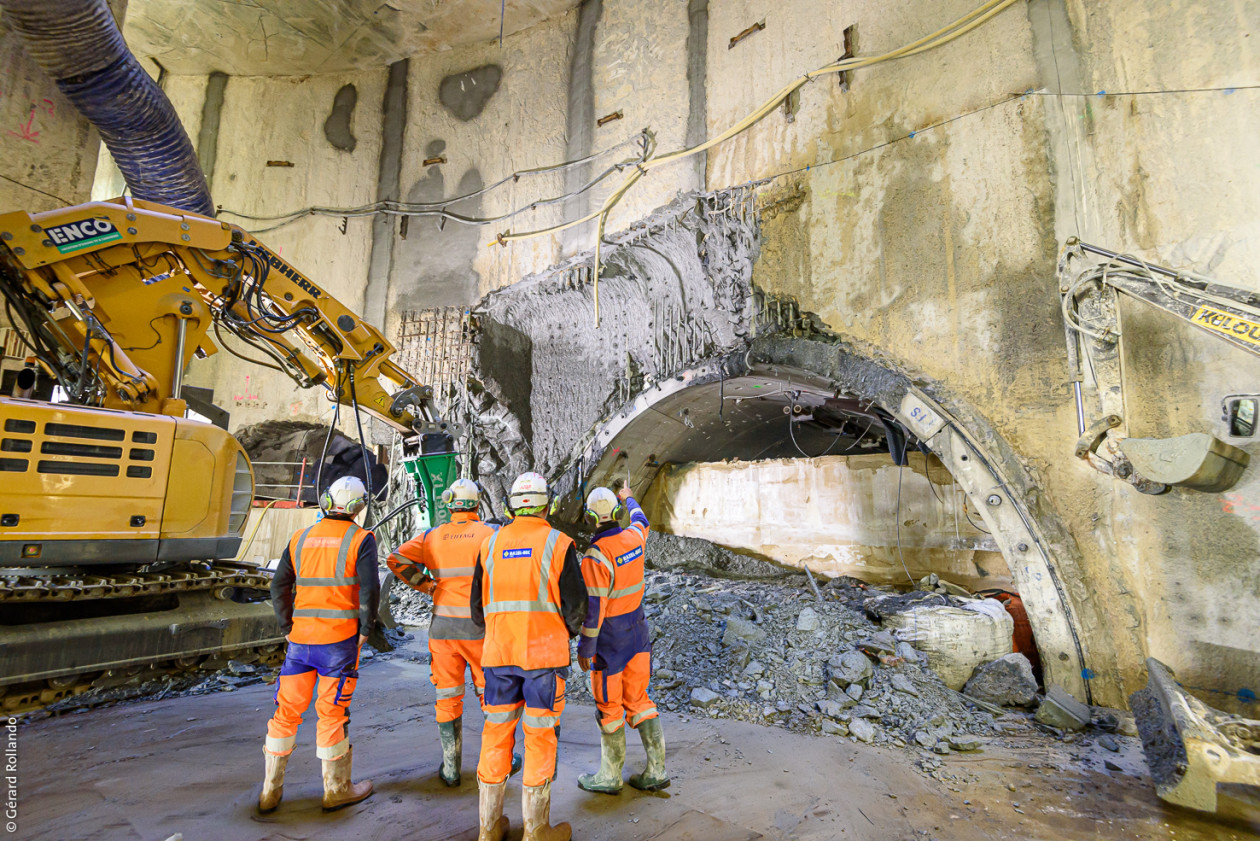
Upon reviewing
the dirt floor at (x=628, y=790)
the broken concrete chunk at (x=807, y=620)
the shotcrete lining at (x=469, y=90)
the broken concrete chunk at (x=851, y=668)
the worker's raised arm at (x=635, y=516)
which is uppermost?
the shotcrete lining at (x=469, y=90)

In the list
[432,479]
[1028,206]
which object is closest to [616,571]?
[432,479]

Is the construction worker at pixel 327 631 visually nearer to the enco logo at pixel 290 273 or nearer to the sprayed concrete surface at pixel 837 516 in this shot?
the enco logo at pixel 290 273

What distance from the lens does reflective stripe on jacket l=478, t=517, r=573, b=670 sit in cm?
260

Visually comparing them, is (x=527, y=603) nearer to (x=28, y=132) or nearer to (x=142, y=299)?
(x=142, y=299)

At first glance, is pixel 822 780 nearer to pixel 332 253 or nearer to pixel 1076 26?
pixel 1076 26

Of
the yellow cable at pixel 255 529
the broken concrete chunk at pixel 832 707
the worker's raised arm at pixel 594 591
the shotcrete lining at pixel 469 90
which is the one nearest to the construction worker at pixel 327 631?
the worker's raised arm at pixel 594 591

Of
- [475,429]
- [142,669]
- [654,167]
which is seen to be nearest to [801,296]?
[654,167]

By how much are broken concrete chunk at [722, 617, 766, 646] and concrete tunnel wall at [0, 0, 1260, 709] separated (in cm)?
221

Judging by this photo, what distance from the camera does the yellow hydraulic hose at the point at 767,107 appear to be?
466 cm

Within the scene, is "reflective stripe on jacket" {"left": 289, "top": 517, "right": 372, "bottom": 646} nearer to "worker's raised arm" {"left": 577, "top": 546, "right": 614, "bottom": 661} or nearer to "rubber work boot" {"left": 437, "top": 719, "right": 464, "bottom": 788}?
"rubber work boot" {"left": 437, "top": 719, "right": 464, "bottom": 788}

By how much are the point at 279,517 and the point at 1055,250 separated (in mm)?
9474

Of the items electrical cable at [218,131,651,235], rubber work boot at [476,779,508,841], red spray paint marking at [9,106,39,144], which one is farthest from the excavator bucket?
red spray paint marking at [9,106,39,144]

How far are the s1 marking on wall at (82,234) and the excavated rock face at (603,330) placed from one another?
427cm

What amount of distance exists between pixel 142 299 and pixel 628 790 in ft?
14.5
